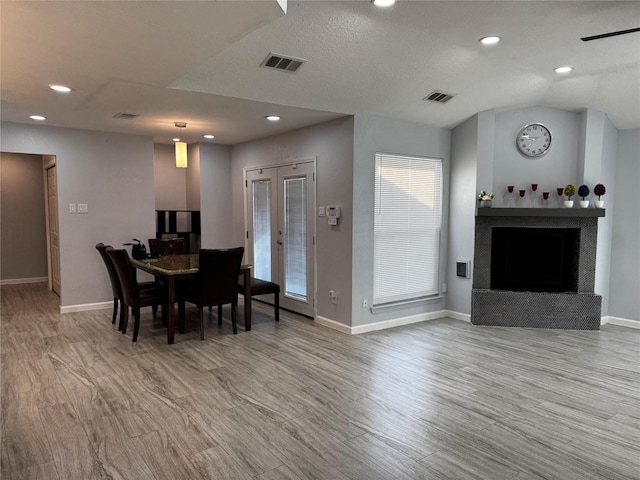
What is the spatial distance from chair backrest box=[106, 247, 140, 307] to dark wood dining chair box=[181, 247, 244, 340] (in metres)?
0.50

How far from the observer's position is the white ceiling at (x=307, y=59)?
7.78 ft

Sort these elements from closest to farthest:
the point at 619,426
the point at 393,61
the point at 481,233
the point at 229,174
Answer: the point at 619,426 < the point at 393,61 < the point at 481,233 < the point at 229,174

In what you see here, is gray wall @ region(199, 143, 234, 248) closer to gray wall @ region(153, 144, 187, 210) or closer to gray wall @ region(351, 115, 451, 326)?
gray wall @ region(153, 144, 187, 210)

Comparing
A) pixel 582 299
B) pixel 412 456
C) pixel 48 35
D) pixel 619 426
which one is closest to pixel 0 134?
pixel 48 35

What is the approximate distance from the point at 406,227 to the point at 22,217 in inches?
→ 256

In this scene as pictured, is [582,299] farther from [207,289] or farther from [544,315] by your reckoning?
[207,289]

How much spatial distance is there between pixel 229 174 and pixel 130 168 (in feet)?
4.84

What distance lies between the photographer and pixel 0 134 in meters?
5.04

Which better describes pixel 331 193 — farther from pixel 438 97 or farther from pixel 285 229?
pixel 438 97

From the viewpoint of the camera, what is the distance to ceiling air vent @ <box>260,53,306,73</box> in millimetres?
3318

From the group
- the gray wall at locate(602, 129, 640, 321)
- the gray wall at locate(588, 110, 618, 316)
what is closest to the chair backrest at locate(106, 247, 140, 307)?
the gray wall at locate(588, 110, 618, 316)

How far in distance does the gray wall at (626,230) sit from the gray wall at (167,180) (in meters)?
6.02

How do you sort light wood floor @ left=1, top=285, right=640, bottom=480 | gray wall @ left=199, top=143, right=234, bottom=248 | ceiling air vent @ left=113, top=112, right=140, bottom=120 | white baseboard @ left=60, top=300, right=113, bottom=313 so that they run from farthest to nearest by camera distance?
1. gray wall @ left=199, top=143, right=234, bottom=248
2. white baseboard @ left=60, top=300, right=113, bottom=313
3. ceiling air vent @ left=113, top=112, right=140, bottom=120
4. light wood floor @ left=1, top=285, right=640, bottom=480

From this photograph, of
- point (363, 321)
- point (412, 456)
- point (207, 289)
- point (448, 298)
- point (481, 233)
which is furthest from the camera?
point (448, 298)
